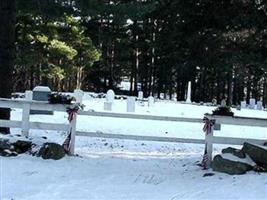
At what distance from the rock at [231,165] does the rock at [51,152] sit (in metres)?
3.29

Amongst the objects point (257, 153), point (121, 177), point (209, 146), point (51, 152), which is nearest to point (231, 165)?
point (257, 153)

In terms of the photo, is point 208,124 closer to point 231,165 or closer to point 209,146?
point 209,146

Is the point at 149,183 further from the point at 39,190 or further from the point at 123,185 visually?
the point at 39,190

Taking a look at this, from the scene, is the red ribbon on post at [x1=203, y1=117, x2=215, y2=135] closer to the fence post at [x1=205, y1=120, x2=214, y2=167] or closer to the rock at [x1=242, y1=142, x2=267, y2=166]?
the fence post at [x1=205, y1=120, x2=214, y2=167]

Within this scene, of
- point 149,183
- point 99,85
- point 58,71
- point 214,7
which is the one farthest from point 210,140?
point 99,85

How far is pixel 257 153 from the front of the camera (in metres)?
8.98

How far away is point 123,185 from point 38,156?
8.44ft

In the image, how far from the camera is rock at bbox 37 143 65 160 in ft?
33.4

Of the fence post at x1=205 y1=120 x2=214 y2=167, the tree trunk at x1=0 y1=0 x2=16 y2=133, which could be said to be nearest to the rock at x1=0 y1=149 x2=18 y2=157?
the tree trunk at x1=0 y1=0 x2=16 y2=133

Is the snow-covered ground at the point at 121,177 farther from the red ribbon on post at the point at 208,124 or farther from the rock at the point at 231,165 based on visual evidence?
the red ribbon on post at the point at 208,124

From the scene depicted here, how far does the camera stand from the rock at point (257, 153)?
8883 millimetres

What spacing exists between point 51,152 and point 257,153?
13.7 feet

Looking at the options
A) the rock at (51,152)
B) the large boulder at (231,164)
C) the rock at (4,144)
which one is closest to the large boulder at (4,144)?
the rock at (4,144)

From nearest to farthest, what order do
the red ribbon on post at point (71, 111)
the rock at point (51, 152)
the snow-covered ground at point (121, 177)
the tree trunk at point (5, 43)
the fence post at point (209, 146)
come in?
the snow-covered ground at point (121, 177), the fence post at point (209, 146), the rock at point (51, 152), the red ribbon on post at point (71, 111), the tree trunk at point (5, 43)
